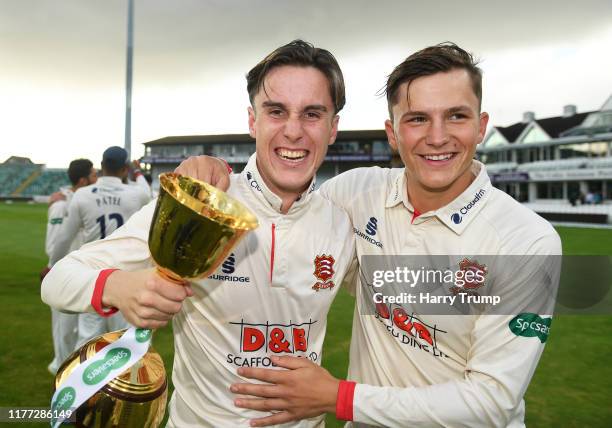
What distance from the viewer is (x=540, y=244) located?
6.12 feet

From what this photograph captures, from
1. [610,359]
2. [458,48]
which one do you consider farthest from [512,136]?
[458,48]

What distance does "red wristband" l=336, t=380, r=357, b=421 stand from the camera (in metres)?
1.81

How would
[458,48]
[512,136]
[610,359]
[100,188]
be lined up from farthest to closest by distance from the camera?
[512,136] → [610,359] → [100,188] → [458,48]

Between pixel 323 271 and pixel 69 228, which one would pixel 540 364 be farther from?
pixel 69 228

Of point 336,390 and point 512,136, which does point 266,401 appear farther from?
point 512,136

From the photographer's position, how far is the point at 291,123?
1972mm

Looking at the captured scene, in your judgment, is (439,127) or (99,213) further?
(99,213)

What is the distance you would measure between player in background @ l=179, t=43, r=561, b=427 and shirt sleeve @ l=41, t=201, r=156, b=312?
17.5 inches

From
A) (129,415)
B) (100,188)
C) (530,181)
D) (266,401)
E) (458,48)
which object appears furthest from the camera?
(530,181)

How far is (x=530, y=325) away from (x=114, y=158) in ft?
14.8

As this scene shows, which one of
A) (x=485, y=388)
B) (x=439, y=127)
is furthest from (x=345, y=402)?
(x=439, y=127)

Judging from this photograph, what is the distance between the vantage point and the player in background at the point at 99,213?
4949 millimetres

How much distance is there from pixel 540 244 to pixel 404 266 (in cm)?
56

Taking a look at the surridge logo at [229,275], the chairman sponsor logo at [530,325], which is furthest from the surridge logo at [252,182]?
the chairman sponsor logo at [530,325]
